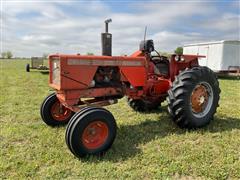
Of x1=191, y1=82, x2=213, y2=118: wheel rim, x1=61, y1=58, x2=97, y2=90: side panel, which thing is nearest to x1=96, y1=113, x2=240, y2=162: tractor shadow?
x1=191, y1=82, x2=213, y2=118: wheel rim

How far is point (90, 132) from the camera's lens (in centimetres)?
391

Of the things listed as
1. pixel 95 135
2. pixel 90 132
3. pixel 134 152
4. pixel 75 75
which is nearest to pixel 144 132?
pixel 134 152

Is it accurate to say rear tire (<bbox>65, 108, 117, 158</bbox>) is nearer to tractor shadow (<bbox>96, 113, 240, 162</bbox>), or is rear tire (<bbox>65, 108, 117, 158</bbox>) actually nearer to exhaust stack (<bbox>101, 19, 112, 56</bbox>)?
tractor shadow (<bbox>96, 113, 240, 162</bbox>)

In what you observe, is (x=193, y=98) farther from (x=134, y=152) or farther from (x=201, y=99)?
(x=134, y=152)

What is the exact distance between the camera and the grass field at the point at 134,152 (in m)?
3.32

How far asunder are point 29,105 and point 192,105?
458 centimetres

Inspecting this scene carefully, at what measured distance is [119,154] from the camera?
386cm

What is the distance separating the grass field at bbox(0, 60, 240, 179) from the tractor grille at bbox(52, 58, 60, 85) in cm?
101

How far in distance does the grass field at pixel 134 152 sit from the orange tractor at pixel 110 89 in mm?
271

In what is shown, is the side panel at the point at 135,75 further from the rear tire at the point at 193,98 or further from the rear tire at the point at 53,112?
the rear tire at the point at 53,112

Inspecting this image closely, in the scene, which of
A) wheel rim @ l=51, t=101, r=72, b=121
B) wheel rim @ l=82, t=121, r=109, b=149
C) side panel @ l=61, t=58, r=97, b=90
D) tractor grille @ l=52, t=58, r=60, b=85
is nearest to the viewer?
wheel rim @ l=82, t=121, r=109, b=149

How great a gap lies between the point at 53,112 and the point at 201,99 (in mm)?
3074

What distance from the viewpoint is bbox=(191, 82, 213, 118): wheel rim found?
5090 mm

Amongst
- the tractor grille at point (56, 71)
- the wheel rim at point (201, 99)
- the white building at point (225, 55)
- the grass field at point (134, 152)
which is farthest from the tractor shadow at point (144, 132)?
the white building at point (225, 55)
